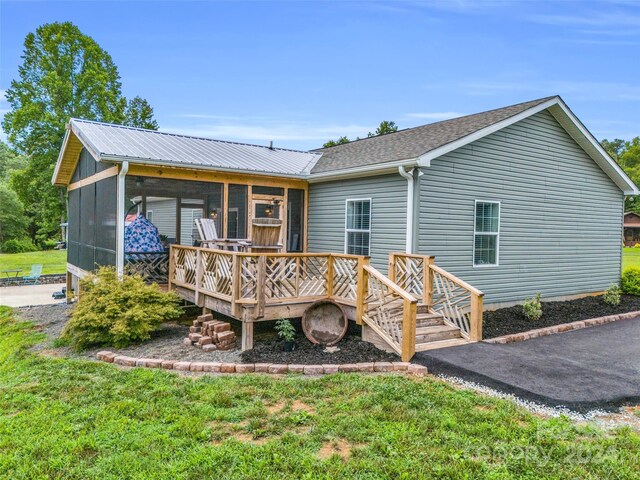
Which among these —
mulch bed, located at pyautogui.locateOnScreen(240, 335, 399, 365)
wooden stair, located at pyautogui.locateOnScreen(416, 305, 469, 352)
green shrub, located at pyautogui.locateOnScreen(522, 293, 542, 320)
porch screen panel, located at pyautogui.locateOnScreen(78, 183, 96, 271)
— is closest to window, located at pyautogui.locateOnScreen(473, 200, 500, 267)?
green shrub, located at pyautogui.locateOnScreen(522, 293, 542, 320)

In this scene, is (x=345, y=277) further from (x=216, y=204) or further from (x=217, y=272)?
(x=216, y=204)

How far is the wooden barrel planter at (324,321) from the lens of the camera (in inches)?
275

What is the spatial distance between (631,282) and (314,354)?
1007 centimetres

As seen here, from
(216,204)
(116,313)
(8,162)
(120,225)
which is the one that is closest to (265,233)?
(216,204)

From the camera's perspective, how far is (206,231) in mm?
8695

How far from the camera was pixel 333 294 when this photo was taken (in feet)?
23.6

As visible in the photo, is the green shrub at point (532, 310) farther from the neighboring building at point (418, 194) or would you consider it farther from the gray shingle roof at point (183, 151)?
the gray shingle roof at point (183, 151)

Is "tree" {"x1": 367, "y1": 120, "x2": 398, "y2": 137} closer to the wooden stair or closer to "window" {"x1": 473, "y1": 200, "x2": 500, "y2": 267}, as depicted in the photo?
"window" {"x1": 473, "y1": 200, "x2": 500, "y2": 267}

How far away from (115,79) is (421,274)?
28053 millimetres

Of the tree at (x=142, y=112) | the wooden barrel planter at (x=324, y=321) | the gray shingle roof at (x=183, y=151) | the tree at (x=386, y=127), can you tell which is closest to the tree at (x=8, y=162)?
the tree at (x=142, y=112)

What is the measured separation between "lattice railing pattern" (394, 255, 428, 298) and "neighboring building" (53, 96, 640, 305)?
0.45m

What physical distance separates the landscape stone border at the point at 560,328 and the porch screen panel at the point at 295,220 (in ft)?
16.5

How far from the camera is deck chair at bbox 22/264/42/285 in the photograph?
1727 centimetres

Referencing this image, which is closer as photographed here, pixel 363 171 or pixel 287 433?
pixel 287 433
